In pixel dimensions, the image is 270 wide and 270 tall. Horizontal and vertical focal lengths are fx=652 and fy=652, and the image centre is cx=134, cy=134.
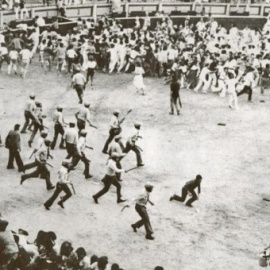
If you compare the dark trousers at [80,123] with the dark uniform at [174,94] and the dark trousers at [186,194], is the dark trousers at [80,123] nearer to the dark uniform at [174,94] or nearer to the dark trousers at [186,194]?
the dark trousers at [186,194]

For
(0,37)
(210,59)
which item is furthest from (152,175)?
(0,37)

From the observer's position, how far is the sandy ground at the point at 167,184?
50.3 ft

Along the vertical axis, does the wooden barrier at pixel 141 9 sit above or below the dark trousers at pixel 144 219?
above

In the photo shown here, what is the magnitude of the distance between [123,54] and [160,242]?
1660 cm

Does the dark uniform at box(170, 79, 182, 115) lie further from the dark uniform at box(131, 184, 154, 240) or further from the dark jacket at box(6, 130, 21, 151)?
the dark uniform at box(131, 184, 154, 240)

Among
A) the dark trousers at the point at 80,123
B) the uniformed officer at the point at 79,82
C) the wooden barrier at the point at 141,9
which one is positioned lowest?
the dark trousers at the point at 80,123

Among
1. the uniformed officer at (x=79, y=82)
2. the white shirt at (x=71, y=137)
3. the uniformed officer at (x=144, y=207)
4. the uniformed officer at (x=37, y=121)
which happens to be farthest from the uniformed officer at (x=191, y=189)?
the uniformed officer at (x=79, y=82)

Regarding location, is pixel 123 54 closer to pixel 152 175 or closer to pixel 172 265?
pixel 152 175

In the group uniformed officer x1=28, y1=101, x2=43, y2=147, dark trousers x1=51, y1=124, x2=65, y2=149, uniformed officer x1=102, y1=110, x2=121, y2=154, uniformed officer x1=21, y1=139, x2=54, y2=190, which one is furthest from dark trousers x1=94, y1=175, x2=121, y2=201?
uniformed officer x1=28, y1=101, x2=43, y2=147

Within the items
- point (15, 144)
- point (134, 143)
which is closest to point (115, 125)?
point (134, 143)

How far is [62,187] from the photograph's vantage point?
16156 mm

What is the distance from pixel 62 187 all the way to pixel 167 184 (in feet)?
13.0

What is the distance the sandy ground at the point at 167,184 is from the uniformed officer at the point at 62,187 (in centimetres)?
26

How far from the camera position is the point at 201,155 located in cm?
2142
